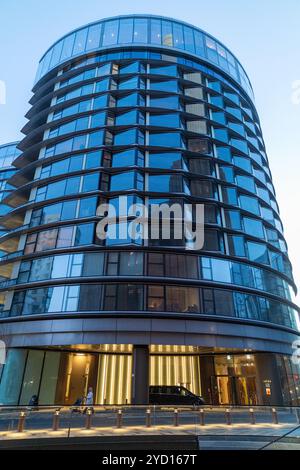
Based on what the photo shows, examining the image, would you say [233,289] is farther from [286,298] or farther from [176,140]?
[176,140]

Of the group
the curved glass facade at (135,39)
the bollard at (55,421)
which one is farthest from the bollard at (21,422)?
the curved glass facade at (135,39)

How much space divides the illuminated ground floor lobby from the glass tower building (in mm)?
105

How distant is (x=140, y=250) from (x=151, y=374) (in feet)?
36.5

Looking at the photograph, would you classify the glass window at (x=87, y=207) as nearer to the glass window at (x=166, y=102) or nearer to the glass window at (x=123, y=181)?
the glass window at (x=123, y=181)

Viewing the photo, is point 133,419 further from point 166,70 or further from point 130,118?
point 166,70

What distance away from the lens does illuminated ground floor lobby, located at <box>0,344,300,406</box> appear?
23903mm

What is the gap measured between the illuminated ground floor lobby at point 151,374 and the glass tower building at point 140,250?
0.10m

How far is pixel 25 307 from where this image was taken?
24.9 metres

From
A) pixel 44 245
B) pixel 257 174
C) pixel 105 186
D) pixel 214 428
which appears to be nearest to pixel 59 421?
pixel 214 428

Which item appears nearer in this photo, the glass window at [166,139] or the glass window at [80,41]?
the glass window at [166,139]

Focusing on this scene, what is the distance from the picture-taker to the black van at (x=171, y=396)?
872 inches

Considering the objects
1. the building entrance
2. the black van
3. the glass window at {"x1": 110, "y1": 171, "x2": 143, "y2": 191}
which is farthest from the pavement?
the glass window at {"x1": 110, "y1": 171, "x2": 143, "y2": 191}

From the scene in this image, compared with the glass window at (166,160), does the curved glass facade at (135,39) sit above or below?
above
